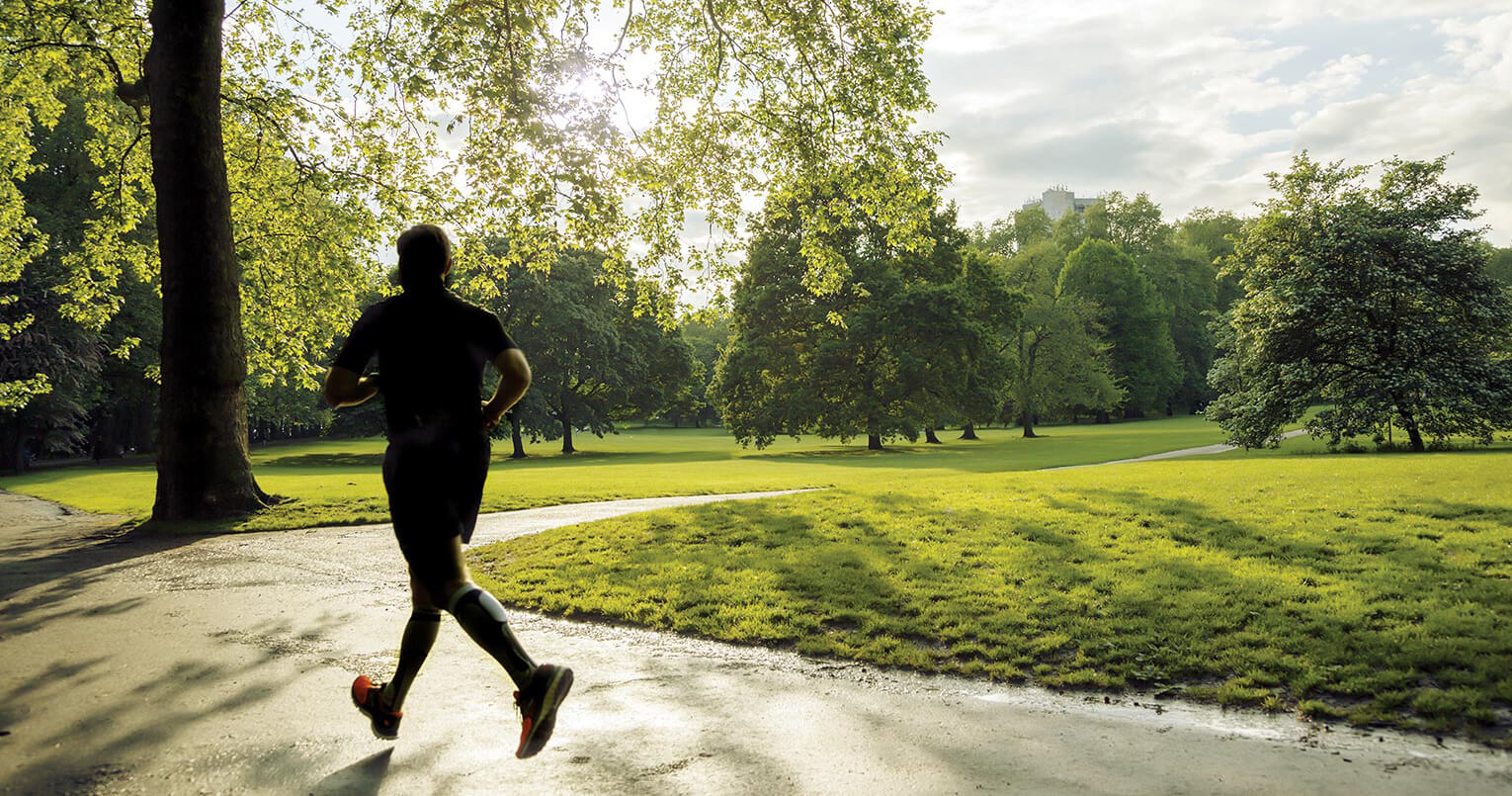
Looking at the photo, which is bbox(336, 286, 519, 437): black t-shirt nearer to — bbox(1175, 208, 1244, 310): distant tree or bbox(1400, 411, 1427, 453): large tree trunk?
bbox(1400, 411, 1427, 453): large tree trunk

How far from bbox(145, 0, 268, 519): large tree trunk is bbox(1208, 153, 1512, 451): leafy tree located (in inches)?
1096

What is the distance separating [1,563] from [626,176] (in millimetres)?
10179

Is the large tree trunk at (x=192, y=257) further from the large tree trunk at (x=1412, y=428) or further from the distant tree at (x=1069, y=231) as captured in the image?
the distant tree at (x=1069, y=231)

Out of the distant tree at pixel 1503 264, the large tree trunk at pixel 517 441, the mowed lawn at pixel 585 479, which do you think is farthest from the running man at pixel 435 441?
the distant tree at pixel 1503 264

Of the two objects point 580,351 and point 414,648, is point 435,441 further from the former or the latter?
point 580,351

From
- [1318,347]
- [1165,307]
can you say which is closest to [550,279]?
[1318,347]

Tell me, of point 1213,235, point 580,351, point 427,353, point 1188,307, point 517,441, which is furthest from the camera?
point 1213,235

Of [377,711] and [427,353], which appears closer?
[427,353]

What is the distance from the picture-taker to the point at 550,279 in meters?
43.9

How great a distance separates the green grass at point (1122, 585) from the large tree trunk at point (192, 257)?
221 inches

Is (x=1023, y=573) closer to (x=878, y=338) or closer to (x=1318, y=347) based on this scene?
(x=1318, y=347)

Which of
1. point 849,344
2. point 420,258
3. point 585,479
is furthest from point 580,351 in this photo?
point 420,258

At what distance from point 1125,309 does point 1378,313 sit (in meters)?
Result: 46.2

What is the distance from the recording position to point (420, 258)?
3986 mm
